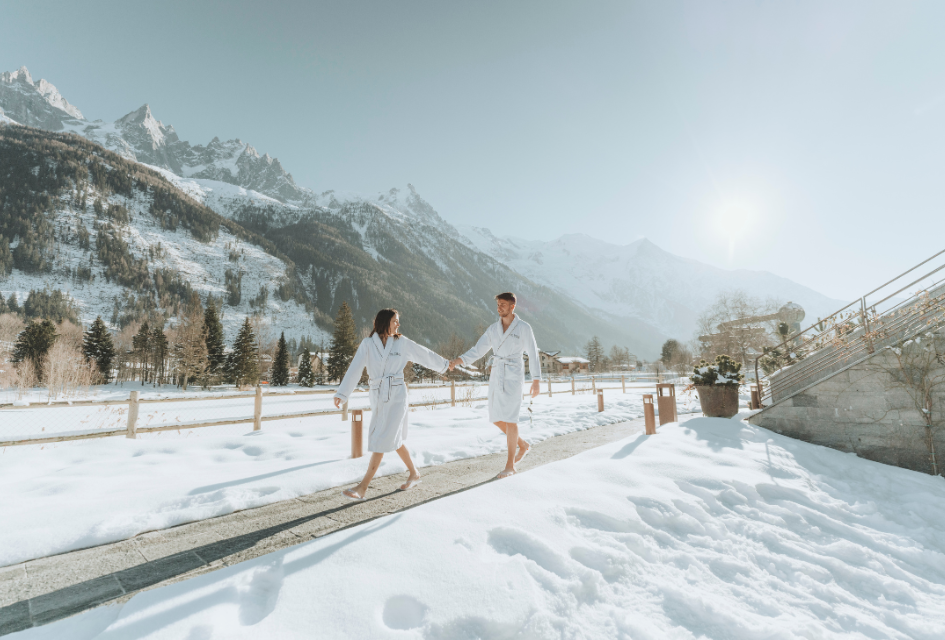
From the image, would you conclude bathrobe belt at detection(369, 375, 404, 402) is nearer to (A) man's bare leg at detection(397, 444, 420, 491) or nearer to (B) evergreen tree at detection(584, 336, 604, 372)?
(A) man's bare leg at detection(397, 444, 420, 491)

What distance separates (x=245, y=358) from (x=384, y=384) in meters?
45.8

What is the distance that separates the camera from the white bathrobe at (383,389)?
3.85 m

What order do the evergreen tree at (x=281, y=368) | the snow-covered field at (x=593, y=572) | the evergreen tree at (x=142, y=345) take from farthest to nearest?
the evergreen tree at (x=142, y=345) < the evergreen tree at (x=281, y=368) < the snow-covered field at (x=593, y=572)

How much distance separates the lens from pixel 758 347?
34125 millimetres

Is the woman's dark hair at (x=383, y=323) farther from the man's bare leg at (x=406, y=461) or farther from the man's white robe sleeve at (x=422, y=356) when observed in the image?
the man's bare leg at (x=406, y=461)

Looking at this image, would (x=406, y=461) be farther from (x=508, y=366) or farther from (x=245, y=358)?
(x=245, y=358)

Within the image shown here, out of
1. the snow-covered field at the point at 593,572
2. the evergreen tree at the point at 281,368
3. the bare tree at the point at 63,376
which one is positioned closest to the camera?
the snow-covered field at the point at 593,572

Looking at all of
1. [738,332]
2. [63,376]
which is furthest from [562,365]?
[63,376]

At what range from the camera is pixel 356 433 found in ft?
17.8

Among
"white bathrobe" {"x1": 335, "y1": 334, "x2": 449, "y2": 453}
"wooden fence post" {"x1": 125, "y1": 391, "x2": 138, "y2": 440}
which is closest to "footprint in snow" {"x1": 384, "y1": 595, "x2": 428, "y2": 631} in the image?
"white bathrobe" {"x1": 335, "y1": 334, "x2": 449, "y2": 453}

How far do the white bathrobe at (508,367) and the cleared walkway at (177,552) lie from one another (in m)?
0.80

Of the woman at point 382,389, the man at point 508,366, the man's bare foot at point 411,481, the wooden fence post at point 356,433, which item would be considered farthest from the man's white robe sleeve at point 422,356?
the wooden fence post at point 356,433

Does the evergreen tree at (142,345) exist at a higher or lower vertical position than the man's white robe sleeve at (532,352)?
higher

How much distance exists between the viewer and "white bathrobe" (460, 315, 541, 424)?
179 inches
